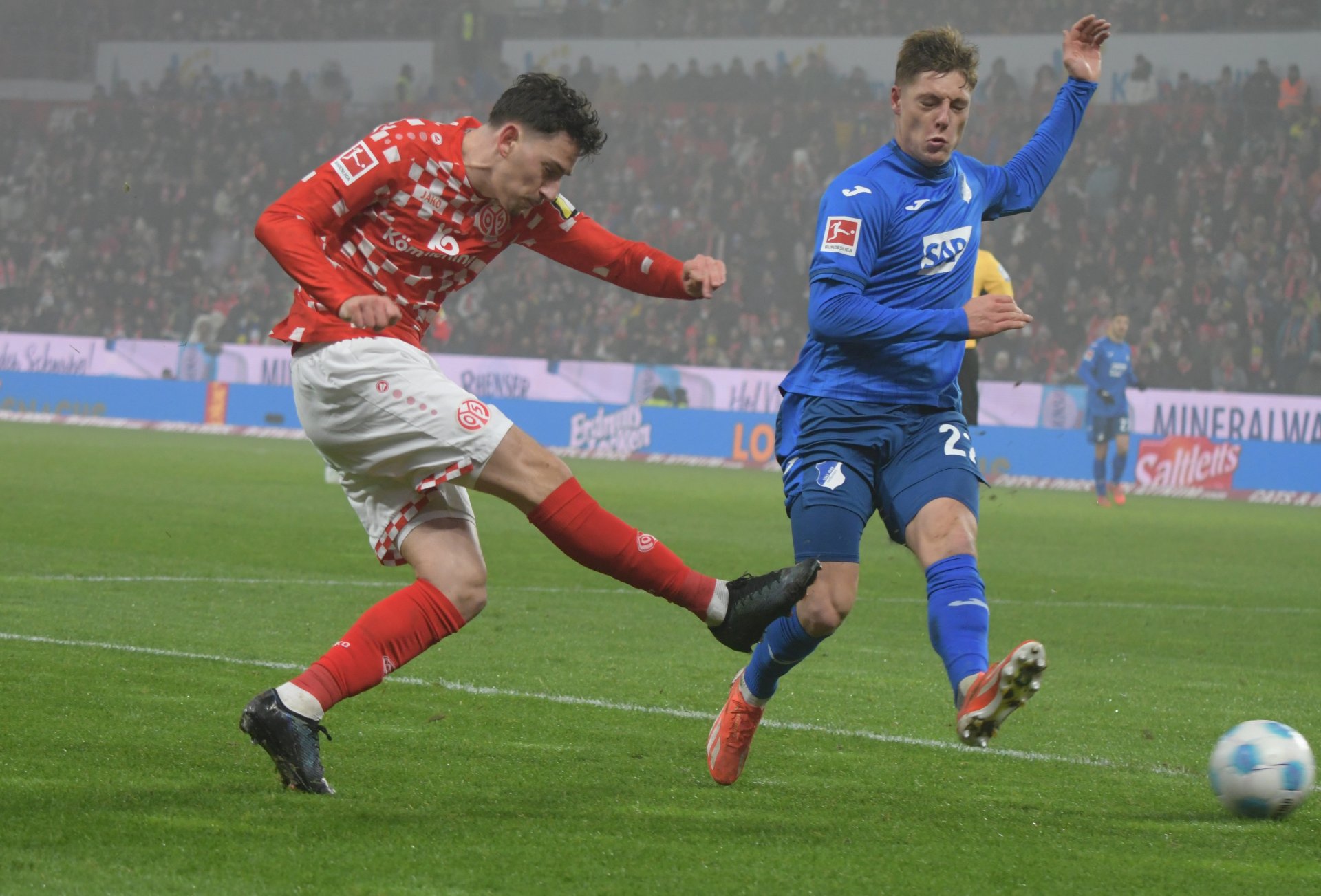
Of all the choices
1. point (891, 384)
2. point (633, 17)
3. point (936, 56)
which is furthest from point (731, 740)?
point (633, 17)

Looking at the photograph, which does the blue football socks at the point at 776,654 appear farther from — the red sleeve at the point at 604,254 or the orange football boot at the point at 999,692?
the red sleeve at the point at 604,254

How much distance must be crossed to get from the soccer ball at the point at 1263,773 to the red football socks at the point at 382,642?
185 cm

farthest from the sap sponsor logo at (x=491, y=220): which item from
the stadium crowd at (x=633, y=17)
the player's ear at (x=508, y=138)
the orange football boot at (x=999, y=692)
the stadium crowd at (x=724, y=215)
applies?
the stadium crowd at (x=633, y=17)

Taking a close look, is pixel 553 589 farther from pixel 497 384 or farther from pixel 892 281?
pixel 497 384

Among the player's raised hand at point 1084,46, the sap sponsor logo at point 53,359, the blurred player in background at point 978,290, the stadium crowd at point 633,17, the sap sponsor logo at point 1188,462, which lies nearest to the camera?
the player's raised hand at point 1084,46

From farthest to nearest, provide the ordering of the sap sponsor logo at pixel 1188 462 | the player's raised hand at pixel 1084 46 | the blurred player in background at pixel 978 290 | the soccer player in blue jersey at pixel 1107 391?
the sap sponsor logo at pixel 1188 462 < the soccer player in blue jersey at pixel 1107 391 < the blurred player in background at pixel 978 290 < the player's raised hand at pixel 1084 46

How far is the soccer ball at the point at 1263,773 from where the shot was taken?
3932mm

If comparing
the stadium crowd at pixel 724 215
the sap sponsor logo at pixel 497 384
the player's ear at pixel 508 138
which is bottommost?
the player's ear at pixel 508 138

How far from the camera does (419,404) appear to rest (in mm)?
3777

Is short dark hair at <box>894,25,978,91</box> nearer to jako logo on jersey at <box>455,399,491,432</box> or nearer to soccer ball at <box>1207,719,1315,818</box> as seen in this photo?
jako logo on jersey at <box>455,399,491,432</box>

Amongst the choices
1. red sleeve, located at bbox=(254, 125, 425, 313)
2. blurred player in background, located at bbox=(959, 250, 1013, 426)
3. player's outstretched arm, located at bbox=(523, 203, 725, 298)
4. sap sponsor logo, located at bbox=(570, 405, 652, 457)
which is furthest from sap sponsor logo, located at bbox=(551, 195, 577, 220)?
sap sponsor logo, located at bbox=(570, 405, 652, 457)

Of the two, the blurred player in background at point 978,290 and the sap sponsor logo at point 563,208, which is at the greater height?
the blurred player in background at point 978,290

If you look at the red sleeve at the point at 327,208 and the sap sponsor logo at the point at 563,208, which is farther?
the sap sponsor logo at the point at 563,208

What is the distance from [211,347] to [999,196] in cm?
2149
